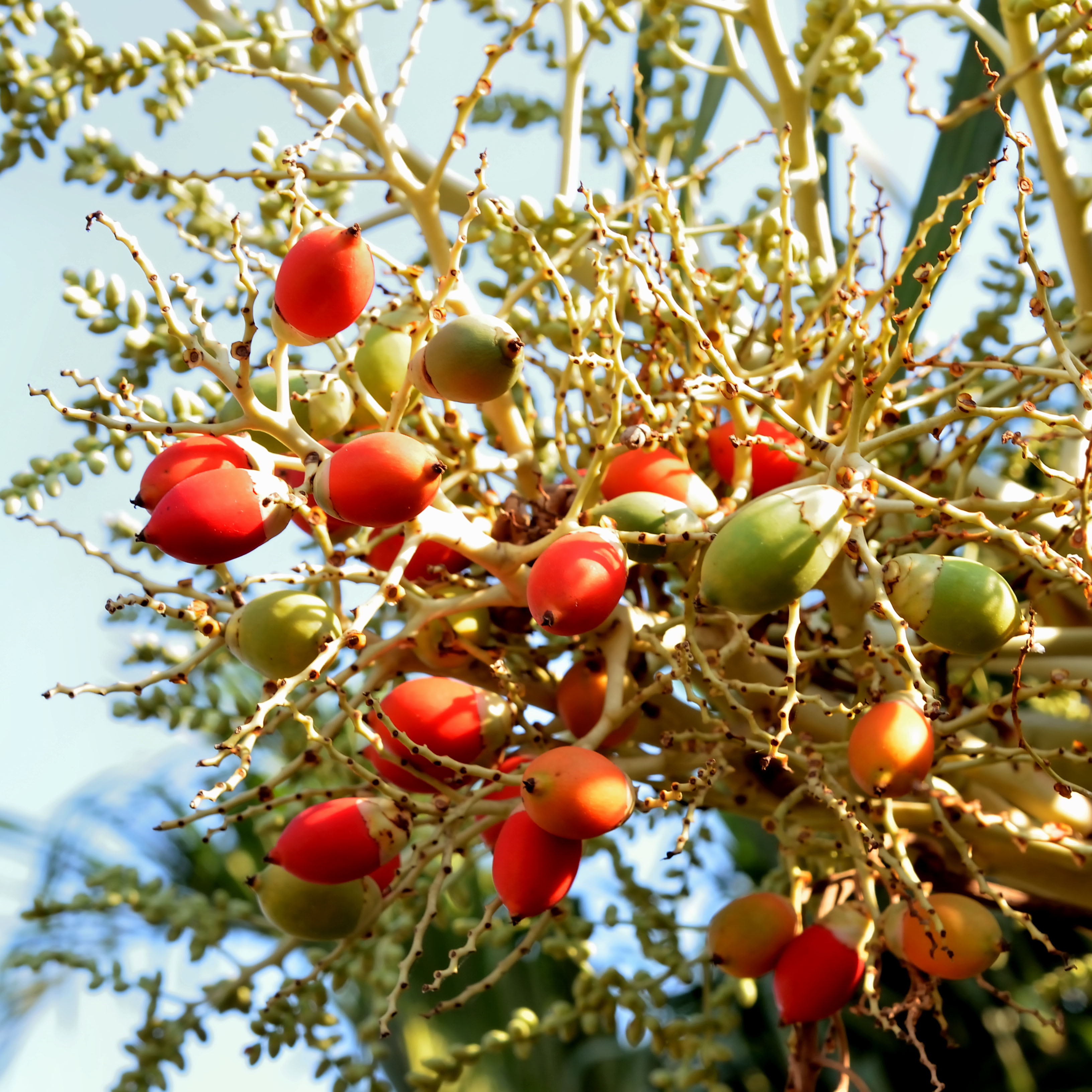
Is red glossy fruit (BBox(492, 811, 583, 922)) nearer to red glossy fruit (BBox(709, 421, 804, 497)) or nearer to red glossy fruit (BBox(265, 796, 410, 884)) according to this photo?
red glossy fruit (BBox(265, 796, 410, 884))

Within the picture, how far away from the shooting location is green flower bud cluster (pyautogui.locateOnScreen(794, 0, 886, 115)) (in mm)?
1180

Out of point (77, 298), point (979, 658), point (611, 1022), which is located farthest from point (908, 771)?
point (77, 298)

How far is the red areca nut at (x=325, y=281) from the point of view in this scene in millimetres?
771

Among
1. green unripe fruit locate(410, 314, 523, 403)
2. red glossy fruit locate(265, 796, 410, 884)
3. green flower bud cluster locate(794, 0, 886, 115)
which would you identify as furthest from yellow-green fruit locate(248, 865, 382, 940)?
green flower bud cluster locate(794, 0, 886, 115)

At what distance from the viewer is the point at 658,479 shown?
93 cm

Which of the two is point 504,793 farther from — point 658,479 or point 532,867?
point 658,479

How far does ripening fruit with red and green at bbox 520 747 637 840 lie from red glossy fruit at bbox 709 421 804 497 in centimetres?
31

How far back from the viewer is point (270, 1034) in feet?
3.61

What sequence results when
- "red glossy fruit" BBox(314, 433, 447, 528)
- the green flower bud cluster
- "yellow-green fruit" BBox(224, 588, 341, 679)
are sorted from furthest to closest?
the green flower bud cluster, "yellow-green fruit" BBox(224, 588, 341, 679), "red glossy fruit" BBox(314, 433, 447, 528)

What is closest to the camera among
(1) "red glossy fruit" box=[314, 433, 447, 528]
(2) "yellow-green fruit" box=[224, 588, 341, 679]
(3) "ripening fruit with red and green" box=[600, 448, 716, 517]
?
(1) "red glossy fruit" box=[314, 433, 447, 528]

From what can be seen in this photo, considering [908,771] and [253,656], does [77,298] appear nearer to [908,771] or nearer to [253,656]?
[253,656]

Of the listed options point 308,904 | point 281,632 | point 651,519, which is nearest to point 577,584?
point 651,519

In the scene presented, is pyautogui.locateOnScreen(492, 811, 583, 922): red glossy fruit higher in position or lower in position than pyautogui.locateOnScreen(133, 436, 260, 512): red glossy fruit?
lower

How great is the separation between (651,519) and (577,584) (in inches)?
4.6
